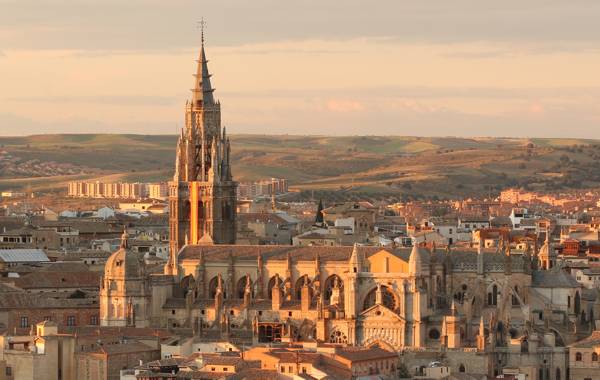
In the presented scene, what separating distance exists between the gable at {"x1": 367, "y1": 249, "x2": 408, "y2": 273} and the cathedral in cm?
5

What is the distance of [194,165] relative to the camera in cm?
15325

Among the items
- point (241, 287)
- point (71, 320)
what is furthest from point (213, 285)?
point (71, 320)

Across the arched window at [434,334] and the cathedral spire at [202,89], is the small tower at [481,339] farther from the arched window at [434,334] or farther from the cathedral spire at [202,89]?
the cathedral spire at [202,89]

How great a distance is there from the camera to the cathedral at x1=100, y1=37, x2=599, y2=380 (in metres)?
124

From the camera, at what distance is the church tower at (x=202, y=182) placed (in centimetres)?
15150

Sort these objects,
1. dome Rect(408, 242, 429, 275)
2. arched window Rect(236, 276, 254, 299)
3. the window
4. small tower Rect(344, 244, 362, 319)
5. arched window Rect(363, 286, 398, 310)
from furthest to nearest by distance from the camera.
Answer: arched window Rect(236, 276, 254, 299) < the window < arched window Rect(363, 286, 398, 310) < dome Rect(408, 242, 429, 275) < small tower Rect(344, 244, 362, 319)

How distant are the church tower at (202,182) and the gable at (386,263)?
21.0 meters

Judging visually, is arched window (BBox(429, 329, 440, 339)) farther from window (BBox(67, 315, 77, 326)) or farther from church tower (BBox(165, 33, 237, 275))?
church tower (BBox(165, 33, 237, 275))

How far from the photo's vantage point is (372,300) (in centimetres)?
13050

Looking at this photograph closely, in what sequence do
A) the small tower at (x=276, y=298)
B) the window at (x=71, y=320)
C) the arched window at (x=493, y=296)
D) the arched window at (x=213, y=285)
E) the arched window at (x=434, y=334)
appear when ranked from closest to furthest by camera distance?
the arched window at (x=434, y=334)
the arched window at (x=493, y=296)
the small tower at (x=276, y=298)
the window at (x=71, y=320)
the arched window at (x=213, y=285)

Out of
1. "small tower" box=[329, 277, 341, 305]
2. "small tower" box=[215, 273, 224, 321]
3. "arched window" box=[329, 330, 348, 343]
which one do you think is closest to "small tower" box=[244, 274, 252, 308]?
"small tower" box=[215, 273, 224, 321]

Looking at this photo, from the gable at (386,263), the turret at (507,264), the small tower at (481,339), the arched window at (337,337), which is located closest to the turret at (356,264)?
the gable at (386,263)

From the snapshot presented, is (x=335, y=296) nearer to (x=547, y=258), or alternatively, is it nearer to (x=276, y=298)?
(x=276, y=298)

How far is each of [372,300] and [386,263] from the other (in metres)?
2.19
